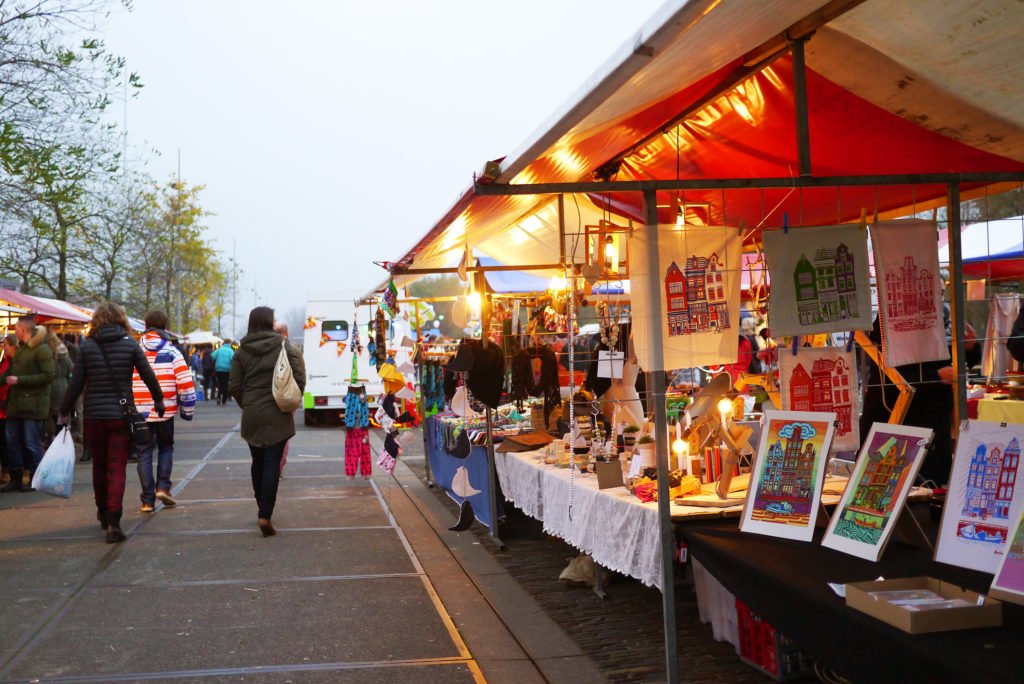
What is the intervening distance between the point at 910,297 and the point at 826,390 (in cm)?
63

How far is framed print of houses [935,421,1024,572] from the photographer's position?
12.1 ft

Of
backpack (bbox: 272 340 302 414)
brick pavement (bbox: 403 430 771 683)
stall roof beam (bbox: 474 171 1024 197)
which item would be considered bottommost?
brick pavement (bbox: 403 430 771 683)

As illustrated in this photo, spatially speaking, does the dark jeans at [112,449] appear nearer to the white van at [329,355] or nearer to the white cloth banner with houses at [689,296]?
the white cloth banner with houses at [689,296]

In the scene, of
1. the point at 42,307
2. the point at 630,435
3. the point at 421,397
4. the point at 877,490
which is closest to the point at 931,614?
the point at 877,490

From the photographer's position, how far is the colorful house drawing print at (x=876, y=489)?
4004 millimetres

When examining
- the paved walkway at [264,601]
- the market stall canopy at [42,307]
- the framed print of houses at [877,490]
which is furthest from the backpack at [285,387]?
the market stall canopy at [42,307]

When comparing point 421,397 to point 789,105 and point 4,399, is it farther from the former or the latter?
point 789,105

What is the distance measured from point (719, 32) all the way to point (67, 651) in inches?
182

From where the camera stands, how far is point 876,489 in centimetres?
413

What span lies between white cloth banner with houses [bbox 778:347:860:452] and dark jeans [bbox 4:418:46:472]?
31.8 feet

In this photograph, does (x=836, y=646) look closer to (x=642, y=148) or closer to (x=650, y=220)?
(x=650, y=220)

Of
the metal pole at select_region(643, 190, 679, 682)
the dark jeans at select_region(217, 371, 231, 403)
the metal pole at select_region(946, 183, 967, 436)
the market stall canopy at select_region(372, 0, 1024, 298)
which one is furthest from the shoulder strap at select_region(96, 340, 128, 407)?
the dark jeans at select_region(217, 371, 231, 403)

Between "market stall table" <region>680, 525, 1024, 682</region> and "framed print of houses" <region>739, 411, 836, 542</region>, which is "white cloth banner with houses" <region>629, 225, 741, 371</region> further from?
"market stall table" <region>680, 525, 1024, 682</region>

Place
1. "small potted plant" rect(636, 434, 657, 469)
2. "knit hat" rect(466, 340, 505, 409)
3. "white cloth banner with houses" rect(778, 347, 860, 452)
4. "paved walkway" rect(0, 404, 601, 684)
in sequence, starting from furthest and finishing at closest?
"knit hat" rect(466, 340, 505, 409) → "small potted plant" rect(636, 434, 657, 469) → "paved walkway" rect(0, 404, 601, 684) → "white cloth banner with houses" rect(778, 347, 860, 452)
